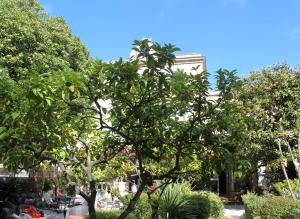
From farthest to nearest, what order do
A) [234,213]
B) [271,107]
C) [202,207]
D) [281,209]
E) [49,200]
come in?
1. [271,107]
2. [49,200]
3. [234,213]
4. [202,207]
5. [281,209]

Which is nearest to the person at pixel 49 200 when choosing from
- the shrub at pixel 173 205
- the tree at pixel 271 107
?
the tree at pixel 271 107

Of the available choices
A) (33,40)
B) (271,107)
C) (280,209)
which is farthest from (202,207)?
(271,107)

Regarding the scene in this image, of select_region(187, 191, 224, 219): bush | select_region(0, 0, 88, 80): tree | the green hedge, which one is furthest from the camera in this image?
select_region(0, 0, 88, 80): tree

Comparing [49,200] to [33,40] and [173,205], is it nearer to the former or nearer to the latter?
[33,40]

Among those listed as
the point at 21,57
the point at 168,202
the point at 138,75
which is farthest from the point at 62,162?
the point at 21,57

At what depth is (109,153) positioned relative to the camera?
5.20 meters

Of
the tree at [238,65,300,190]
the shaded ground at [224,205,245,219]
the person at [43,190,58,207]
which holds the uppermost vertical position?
the tree at [238,65,300,190]

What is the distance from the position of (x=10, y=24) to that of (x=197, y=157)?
629 inches

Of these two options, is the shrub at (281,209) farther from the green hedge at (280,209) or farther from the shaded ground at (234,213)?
the shaded ground at (234,213)

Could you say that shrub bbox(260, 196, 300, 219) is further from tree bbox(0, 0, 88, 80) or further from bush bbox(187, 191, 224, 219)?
tree bbox(0, 0, 88, 80)

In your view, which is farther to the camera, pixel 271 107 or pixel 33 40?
pixel 271 107

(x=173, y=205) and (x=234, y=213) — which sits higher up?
(x=173, y=205)

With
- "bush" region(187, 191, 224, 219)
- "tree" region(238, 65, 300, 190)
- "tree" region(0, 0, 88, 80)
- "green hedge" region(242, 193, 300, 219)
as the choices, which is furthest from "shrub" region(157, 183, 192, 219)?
"tree" region(238, 65, 300, 190)

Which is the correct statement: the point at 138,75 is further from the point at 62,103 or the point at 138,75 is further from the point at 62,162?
the point at 62,162
